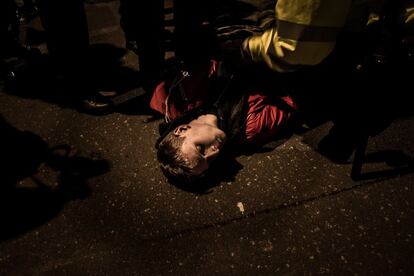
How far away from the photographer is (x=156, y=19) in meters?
2.87

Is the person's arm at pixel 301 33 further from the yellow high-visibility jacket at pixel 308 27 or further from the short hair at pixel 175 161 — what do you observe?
the short hair at pixel 175 161

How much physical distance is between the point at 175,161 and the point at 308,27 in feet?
3.99

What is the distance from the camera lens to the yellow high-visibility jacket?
189cm

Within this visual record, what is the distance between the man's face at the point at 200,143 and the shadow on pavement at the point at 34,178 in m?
0.75

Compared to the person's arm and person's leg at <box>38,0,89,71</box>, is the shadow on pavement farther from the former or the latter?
the person's arm

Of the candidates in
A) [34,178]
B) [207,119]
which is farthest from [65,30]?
[207,119]

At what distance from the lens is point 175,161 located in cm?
235

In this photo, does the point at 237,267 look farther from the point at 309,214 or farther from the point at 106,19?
the point at 106,19

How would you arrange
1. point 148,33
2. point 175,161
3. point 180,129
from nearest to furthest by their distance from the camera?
1. point 175,161
2. point 180,129
3. point 148,33

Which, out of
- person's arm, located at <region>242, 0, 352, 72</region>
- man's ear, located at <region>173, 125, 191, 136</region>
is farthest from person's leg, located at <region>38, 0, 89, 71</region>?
person's arm, located at <region>242, 0, 352, 72</region>

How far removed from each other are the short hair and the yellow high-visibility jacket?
871mm

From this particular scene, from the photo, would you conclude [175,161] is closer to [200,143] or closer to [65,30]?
[200,143]

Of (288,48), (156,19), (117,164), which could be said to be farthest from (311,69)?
(117,164)

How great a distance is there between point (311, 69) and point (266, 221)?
4.07ft
